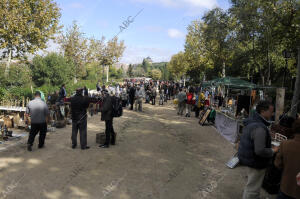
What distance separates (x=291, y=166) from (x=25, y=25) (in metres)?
20.9

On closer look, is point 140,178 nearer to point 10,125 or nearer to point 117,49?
point 10,125

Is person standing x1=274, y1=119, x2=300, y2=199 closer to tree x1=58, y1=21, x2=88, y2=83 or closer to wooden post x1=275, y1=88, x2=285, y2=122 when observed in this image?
wooden post x1=275, y1=88, x2=285, y2=122

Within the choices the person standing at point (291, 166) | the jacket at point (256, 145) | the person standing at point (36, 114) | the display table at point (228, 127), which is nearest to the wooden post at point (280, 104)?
the display table at point (228, 127)

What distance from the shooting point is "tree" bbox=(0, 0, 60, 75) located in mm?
17984

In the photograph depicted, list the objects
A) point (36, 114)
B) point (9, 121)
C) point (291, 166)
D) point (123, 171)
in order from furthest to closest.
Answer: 1. point (9, 121)
2. point (36, 114)
3. point (123, 171)
4. point (291, 166)

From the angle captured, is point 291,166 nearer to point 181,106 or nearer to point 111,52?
point 181,106

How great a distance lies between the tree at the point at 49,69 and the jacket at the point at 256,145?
2647cm

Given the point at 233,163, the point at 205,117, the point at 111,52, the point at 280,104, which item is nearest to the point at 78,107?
the point at 233,163

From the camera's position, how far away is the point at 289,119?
254 inches

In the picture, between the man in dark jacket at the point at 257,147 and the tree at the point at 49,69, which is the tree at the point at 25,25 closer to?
the tree at the point at 49,69

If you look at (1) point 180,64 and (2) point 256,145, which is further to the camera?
(1) point 180,64

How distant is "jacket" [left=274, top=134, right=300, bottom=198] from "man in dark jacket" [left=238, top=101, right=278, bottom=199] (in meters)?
0.39

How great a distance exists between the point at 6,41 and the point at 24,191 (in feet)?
58.0

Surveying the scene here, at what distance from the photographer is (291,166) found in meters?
2.81
